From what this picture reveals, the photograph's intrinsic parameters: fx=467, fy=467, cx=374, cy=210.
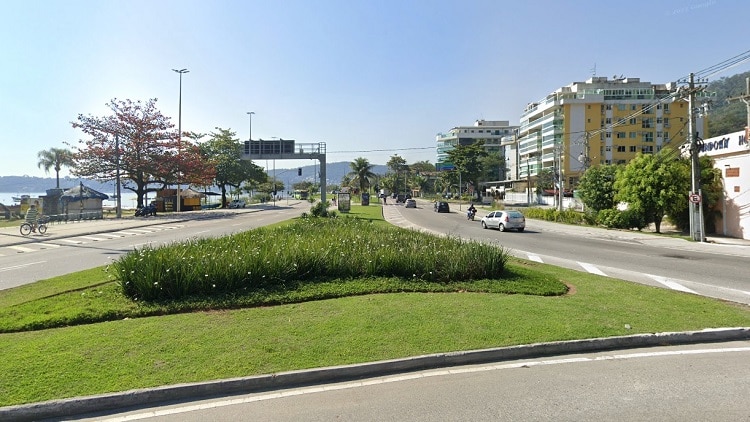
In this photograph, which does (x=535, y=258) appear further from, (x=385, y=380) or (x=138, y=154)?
(x=138, y=154)

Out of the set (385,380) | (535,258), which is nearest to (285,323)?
(385,380)

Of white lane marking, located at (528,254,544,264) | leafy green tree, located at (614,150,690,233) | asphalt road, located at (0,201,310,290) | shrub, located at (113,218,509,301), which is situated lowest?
white lane marking, located at (528,254,544,264)

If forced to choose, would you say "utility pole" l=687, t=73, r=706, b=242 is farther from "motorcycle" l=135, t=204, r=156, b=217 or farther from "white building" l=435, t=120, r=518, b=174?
"white building" l=435, t=120, r=518, b=174

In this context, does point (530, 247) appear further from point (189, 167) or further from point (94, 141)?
point (94, 141)

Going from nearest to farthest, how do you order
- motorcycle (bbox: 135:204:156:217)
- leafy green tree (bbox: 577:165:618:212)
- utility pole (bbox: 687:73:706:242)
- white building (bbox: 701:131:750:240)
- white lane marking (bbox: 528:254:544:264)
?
1. white lane marking (bbox: 528:254:544:264)
2. utility pole (bbox: 687:73:706:242)
3. white building (bbox: 701:131:750:240)
4. leafy green tree (bbox: 577:165:618:212)
5. motorcycle (bbox: 135:204:156:217)

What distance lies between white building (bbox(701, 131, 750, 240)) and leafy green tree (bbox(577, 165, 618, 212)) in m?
7.90

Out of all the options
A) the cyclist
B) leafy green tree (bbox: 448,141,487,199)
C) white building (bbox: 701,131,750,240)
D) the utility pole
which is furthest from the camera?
leafy green tree (bbox: 448,141,487,199)

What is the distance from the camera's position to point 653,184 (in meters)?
28.5

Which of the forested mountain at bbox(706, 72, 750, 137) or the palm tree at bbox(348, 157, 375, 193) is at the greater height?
the forested mountain at bbox(706, 72, 750, 137)

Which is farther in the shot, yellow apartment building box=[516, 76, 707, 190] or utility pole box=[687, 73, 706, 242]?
yellow apartment building box=[516, 76, 707, 190]

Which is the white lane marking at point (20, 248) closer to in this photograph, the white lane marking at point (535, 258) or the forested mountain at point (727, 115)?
the white lane marking at point (535, 258)

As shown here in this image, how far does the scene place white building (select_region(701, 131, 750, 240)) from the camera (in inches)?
973

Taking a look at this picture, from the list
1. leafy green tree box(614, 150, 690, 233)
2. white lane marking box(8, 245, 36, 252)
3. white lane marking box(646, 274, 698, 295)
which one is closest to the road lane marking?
white lane marking box(8, 245, 36, 252)

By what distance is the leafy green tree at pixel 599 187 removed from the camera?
35.0m
